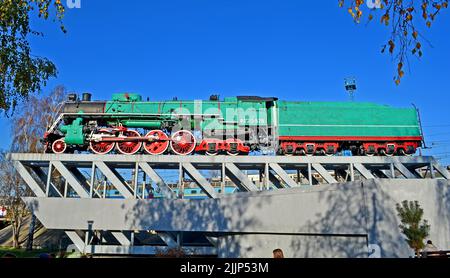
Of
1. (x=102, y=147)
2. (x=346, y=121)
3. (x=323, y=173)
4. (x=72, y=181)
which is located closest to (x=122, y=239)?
(x=72, y=181)

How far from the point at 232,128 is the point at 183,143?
325 cm

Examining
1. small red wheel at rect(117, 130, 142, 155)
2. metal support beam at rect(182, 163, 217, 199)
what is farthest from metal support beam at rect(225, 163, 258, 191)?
small red wheel at rect(117, 130, 142, 155)

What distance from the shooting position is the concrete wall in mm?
13648

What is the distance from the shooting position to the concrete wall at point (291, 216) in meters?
13.6

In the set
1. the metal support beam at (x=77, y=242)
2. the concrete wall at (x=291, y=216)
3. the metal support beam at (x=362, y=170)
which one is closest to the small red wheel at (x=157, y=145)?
the concrete wall at (x=291, y=216)

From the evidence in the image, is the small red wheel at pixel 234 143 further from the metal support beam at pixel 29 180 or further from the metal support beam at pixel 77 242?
the metal support beam at pixel 29 180

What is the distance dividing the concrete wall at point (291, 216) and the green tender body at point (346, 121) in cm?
646

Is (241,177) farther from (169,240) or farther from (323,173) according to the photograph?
(169,240)

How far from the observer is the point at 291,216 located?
15.1m

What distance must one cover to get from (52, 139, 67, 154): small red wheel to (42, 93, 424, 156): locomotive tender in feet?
0.19

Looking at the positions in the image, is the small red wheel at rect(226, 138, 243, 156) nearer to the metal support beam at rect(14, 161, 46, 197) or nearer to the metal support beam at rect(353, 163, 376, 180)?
the metal support beam at rect(353, 163, 376, 180)

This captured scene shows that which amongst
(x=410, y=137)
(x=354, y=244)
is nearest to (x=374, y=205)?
(x=354, y=244)

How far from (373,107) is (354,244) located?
10868mm
